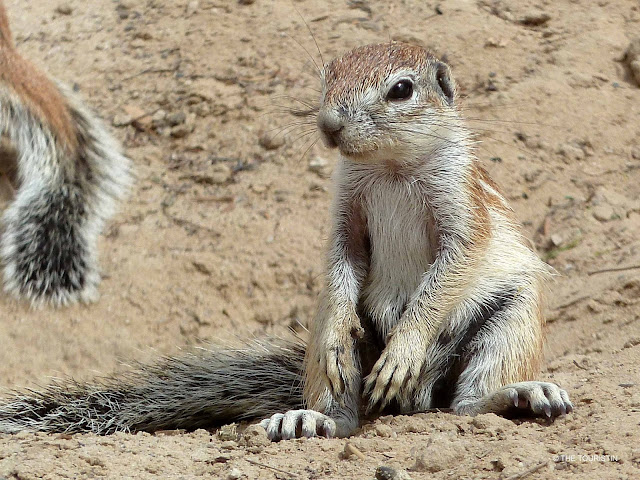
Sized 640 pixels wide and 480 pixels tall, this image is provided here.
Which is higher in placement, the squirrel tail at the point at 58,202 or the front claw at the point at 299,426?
the front claw at the point at 299,426

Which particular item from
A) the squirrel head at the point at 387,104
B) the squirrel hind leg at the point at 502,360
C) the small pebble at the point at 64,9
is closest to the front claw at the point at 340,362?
the squirrel hind leg at the point at 502,360

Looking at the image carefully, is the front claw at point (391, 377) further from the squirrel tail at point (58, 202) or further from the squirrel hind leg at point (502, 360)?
the squirrel tail at point (58, 202)

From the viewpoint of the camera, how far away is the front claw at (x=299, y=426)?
3689 mm

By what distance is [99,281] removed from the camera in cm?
630

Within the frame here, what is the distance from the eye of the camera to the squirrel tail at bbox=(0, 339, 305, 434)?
440 cm

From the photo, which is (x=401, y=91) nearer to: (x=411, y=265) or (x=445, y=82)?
(x=445, y=82)

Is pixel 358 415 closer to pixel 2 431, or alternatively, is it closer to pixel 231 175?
pixel 2 431

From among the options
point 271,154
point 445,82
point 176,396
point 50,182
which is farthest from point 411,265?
point 50,182

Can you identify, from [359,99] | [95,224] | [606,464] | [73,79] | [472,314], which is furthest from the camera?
[73,79]

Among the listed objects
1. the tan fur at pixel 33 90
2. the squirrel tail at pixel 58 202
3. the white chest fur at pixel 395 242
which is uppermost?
the white chest fur at pixel 395 242

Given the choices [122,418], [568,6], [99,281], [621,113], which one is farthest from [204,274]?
[568,6]

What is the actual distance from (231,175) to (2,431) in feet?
10.2

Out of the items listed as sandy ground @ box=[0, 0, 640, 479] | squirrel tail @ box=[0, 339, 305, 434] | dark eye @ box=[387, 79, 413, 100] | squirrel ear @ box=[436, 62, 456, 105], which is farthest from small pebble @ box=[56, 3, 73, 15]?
dark eye @ box=[387, 79, 413, 100]

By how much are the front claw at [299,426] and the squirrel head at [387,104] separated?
43.9 inches
